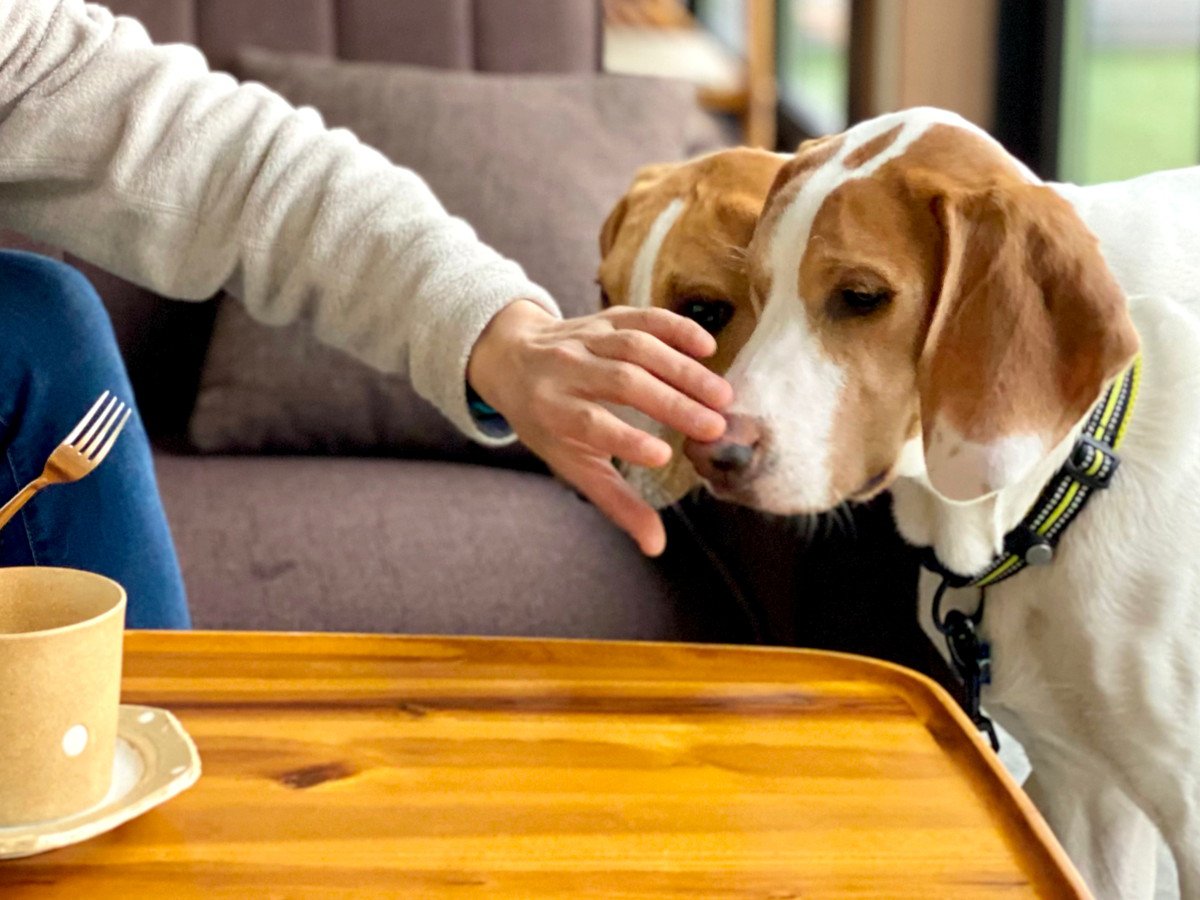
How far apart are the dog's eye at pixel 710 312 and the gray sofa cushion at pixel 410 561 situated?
0.41m

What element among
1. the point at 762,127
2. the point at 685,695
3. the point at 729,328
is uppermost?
the point at 729,328

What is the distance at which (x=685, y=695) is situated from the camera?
0.85 metres

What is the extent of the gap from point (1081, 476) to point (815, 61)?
3499 millimetres

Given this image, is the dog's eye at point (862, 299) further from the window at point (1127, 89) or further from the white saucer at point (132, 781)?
the window at point (1127, 89)

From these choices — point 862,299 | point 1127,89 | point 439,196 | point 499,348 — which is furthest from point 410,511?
point 1127,89

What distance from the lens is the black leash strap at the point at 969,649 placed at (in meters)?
1.05

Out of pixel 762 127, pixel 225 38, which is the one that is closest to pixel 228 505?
pixel 225 38

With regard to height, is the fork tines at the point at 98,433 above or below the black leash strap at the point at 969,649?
above

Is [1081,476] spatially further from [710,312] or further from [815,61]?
[815,61]

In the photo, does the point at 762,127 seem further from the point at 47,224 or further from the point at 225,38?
the point at 47,224

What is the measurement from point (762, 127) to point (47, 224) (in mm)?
3153

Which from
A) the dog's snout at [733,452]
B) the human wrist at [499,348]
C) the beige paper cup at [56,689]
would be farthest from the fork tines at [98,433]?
the dog's snout at [733,452]

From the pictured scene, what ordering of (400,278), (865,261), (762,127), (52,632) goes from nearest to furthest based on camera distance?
Answer: (52,632)
(865,261)
(400,278)
(762,127)

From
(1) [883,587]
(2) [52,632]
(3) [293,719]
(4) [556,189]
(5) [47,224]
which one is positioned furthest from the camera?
A: (4) [556,189]
